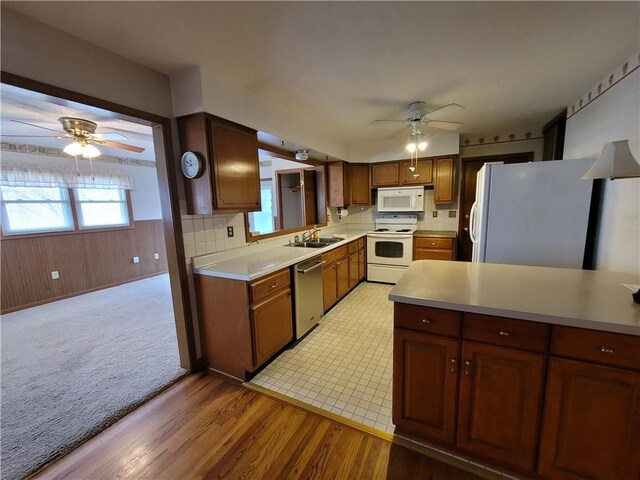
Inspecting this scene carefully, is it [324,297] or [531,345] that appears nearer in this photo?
[531,345]

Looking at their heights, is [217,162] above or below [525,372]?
above

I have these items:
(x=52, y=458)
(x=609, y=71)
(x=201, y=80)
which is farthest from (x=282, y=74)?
(x=52, y=458)

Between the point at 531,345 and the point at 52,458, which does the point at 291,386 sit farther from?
the point at 531,345

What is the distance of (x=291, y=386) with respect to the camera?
2.01 m

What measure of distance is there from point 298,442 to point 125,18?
2.53 metres

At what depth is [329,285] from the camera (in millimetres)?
3234

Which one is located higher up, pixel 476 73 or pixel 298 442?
pixel 476 73

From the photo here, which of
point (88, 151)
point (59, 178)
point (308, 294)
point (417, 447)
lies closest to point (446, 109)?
point (308, 294)

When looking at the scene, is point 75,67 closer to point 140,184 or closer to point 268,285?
point 268,285

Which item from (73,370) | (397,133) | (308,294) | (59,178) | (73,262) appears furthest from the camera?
(73,262)

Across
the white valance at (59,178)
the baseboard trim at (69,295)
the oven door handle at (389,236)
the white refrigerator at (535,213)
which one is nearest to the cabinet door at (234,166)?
the white refrigerator at (535,213)

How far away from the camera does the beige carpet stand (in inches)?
63.8

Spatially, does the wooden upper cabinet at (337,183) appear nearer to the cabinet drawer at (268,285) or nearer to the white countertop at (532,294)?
the cabinet drawer at (268,285)

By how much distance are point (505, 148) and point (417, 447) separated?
163 inches
